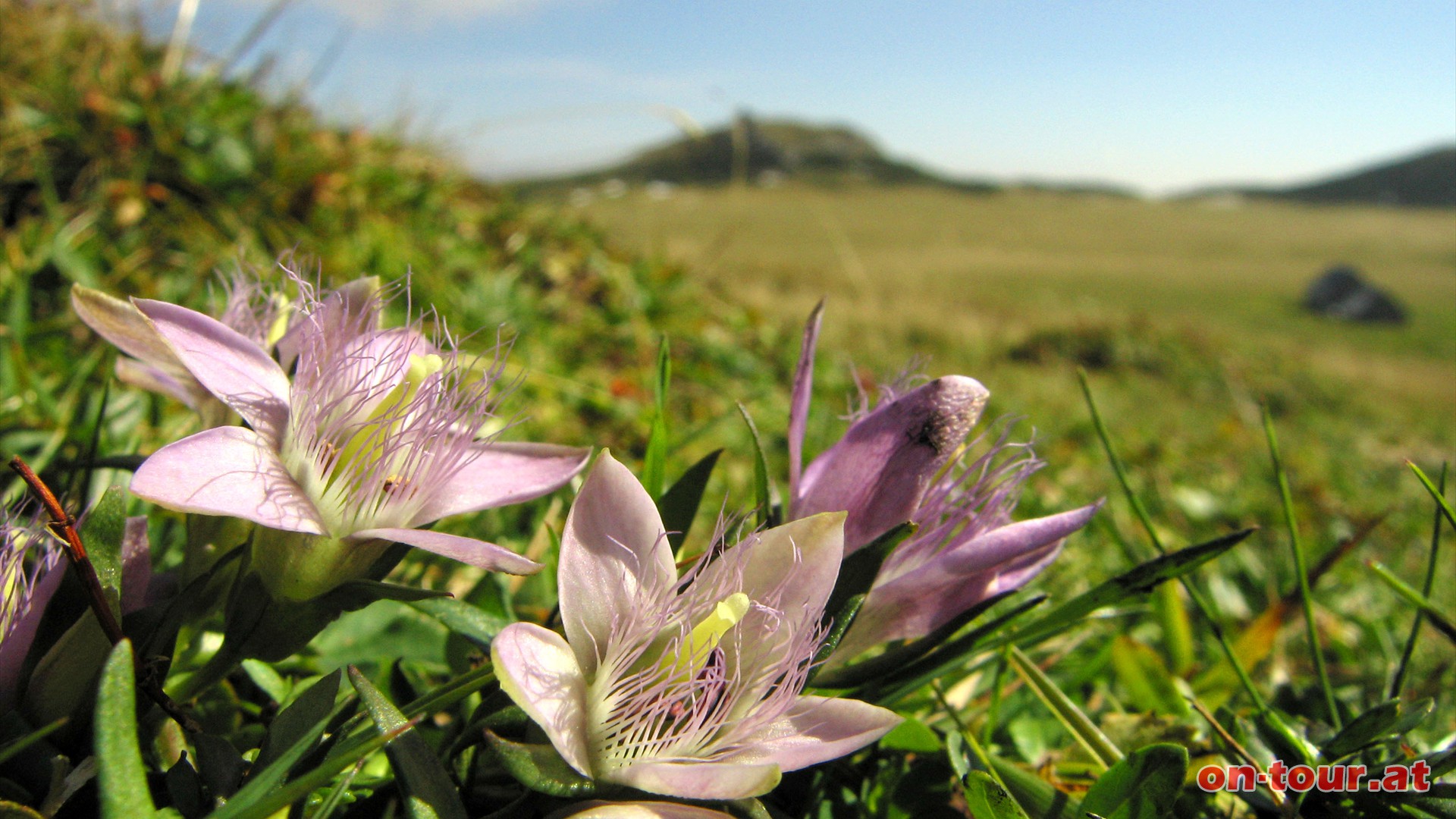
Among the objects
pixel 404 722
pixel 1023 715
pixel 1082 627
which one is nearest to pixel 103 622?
pixel 404 722

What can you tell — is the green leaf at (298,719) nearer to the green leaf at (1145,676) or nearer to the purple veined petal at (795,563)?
the purple veined petal at (795,563)

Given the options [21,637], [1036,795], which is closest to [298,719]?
[21,637]

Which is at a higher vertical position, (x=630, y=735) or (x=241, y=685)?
(x=630, y=735)

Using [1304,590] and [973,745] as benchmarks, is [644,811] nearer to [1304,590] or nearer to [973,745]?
[973,745]

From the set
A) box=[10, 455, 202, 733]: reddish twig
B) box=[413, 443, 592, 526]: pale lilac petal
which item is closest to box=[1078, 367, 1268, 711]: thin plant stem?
box=[413, 443, 592, 526]: pale lilac petal

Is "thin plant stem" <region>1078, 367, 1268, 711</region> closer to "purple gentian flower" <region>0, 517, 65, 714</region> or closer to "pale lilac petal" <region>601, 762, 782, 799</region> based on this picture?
"pale lilac petal" <region>601, 762, 782, 799</region>

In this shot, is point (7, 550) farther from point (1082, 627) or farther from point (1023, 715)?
point (1082, 627)
